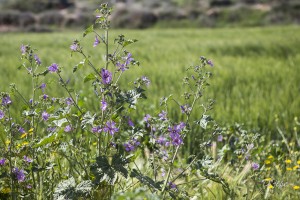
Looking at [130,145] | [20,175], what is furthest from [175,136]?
[20,175]

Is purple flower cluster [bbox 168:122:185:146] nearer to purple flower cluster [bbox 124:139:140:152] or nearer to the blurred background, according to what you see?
purple flower cluster [bbox 124:139:140:152]

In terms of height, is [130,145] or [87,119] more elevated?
[87,119]

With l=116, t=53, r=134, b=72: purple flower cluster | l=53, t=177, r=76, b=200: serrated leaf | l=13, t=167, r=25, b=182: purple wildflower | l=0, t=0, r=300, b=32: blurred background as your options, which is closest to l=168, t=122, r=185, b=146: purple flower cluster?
l=116, t=53, r=134, b=72: purple flower cluster

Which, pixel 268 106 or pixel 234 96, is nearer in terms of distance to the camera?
pixel 268 106

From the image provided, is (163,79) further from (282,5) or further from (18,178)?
(282,5)

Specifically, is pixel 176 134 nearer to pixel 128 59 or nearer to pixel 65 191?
pixel 128 59

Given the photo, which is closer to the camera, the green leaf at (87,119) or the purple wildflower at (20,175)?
the green leaf at (87,119)

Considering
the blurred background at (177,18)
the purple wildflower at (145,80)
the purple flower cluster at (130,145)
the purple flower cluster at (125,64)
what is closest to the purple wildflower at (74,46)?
the purple flower cluster at (125,64)

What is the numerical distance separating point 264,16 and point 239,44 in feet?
88.9

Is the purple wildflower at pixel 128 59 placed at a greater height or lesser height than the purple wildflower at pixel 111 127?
greater

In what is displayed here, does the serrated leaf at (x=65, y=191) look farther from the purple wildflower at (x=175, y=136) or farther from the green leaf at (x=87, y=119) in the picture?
the purple wildflower at (x=175, y=136)

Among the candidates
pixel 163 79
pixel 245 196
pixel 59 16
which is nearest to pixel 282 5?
pixel 59 16

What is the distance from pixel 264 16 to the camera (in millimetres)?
33719

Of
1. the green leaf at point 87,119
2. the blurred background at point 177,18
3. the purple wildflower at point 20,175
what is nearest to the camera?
the green leaf at point 87,119
